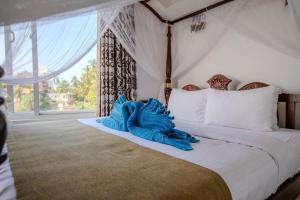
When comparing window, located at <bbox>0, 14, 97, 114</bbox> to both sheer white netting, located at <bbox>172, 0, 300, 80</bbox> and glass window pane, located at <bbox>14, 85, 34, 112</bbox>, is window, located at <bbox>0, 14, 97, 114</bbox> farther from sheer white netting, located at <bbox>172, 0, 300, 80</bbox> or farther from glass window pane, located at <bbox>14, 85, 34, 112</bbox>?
sheer white netting, located at <bbox>172, 0, 300, 80</bbox>

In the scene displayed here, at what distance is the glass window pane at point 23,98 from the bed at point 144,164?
0.88 meters

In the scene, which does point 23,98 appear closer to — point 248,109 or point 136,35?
point 136,35

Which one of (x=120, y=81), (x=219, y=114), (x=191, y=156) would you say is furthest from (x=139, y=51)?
(x=191, y=156)

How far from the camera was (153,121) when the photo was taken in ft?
5.12

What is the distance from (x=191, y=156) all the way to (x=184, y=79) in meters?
1.97

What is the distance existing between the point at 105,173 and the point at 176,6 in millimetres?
2321

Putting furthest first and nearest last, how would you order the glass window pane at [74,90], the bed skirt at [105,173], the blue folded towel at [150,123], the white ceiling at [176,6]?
the glass window pane at [74,90] < the white ceiling at [176,6] < the blue folded towel at [150,123] < the bed skirt at [105,173]

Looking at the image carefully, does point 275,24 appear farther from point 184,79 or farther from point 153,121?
point 153,121

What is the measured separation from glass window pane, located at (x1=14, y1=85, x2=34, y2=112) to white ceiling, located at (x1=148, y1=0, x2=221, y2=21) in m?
1.82

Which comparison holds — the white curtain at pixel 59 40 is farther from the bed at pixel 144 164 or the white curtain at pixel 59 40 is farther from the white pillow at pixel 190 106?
the white pillow at pixel 190 106

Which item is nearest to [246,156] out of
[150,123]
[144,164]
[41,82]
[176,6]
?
[144,164]

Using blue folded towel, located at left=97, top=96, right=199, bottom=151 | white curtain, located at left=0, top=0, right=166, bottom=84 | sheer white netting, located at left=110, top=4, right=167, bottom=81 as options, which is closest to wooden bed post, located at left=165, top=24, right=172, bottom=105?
sheer white netting, located at left=110, top=4, right=167, bottom=81

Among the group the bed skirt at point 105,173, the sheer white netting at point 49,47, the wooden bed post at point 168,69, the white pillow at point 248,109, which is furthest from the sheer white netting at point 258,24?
the bed skirt at point 105,173

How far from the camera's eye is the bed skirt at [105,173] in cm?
74
